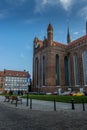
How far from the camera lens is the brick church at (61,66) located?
5765 centimetres

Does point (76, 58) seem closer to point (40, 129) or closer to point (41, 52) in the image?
point (41, 52)

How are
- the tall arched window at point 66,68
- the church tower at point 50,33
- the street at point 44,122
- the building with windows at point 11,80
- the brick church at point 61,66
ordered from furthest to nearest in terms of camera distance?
the building with windows at point 11,80 < the tall arched window at point 66,68 < the church tower at point 50,33 < the brick church at point 61,66 < the street at point 44,122

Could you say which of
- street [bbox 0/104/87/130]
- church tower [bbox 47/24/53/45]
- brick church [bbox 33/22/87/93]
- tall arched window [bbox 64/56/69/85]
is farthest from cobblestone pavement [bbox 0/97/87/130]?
church tower [bbox 47/24/53/45]

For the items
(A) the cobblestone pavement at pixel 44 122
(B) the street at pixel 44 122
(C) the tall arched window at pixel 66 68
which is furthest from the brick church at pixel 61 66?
(B) the street at pixel 44 122

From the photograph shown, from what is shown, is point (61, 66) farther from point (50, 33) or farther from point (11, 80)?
point (11, 80)

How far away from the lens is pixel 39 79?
6625cm

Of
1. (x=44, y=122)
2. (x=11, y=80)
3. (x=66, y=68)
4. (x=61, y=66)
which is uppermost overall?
(x=61, y=66)

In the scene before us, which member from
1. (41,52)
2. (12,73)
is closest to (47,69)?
(41,52)

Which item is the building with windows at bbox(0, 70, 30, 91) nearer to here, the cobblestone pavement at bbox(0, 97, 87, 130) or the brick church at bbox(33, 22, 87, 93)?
the brick church at bbox(33, 22, 87, 93)

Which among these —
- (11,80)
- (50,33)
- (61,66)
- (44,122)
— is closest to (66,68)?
(61,66)

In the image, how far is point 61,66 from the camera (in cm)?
6303

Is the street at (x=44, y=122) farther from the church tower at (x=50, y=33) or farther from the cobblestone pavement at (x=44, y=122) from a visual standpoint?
the church tower at (x=50, y=33)

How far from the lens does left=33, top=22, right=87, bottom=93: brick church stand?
57.7 m

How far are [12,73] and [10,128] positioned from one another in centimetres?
10185
